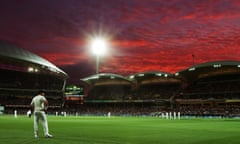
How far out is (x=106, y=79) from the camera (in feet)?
345

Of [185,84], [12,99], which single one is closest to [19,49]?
[12,99]

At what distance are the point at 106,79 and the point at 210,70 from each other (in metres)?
35.4

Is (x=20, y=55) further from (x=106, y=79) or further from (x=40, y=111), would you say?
(x=40, y=111)

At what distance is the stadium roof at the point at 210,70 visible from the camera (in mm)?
76019

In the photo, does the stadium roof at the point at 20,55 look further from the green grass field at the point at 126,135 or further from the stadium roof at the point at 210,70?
the green grass field at the point at 126,135

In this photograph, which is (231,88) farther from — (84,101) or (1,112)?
(1,112)

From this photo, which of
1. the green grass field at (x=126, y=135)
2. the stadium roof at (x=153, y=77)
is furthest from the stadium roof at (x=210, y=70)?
the green grass field at (x=126, y=135)

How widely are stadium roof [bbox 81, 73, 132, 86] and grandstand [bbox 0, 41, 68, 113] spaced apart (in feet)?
29.6

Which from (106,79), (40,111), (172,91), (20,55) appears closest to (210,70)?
(172,91)

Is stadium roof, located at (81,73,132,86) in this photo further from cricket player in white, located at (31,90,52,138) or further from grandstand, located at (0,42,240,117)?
cricket player in white, located at (31,90,52,138)

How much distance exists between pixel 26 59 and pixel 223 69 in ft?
171

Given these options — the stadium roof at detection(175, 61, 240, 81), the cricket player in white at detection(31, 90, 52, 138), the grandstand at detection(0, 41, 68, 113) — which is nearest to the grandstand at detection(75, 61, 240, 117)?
the stadium roof at detection(175, 61, 240, 81)

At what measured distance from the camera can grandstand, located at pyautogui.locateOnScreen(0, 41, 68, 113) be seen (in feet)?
295

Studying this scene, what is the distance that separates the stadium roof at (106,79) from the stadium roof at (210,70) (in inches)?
808
